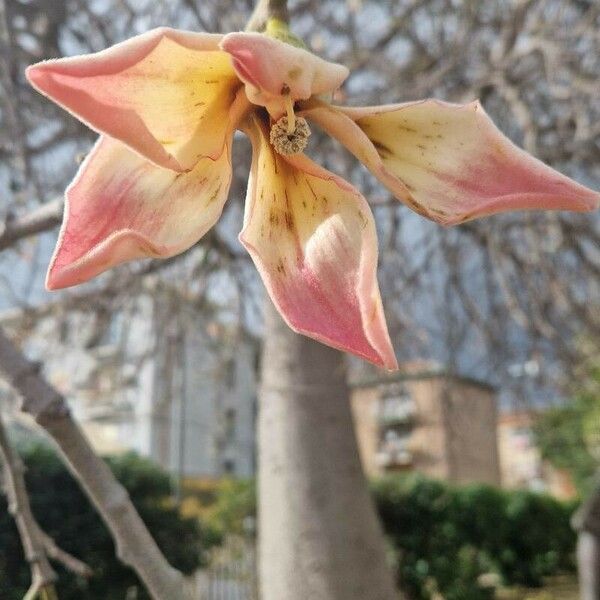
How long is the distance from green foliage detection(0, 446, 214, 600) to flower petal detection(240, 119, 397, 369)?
447 centimetres

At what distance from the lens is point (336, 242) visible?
0.69 metres

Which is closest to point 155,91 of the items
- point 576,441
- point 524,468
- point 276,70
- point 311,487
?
point 276,70

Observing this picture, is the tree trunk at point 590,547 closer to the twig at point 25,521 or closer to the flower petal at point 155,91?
the twig at point 25,521

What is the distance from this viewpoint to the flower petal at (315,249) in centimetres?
60

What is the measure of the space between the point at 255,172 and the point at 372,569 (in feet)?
8.88

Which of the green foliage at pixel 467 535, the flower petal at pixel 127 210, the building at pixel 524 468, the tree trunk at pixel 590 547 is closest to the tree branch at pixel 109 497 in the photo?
the flower petal at pixel 127 210

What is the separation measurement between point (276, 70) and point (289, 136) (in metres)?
0.13

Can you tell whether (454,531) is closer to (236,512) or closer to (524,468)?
(236,512)

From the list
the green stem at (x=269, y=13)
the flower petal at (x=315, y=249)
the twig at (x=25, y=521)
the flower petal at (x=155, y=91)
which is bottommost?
the twig at (x=25, y=521)

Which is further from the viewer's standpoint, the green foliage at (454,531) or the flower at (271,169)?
the green foliage at (454,531)

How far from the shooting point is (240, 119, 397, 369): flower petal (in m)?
0.60

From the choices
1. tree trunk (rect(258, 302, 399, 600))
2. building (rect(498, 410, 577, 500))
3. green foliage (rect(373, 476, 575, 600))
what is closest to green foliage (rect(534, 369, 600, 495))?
building (rect(498, 410, 577, 500))

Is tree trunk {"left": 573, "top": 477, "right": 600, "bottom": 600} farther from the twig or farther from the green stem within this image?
the green stem

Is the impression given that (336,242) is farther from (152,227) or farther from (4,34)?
(4,34)
